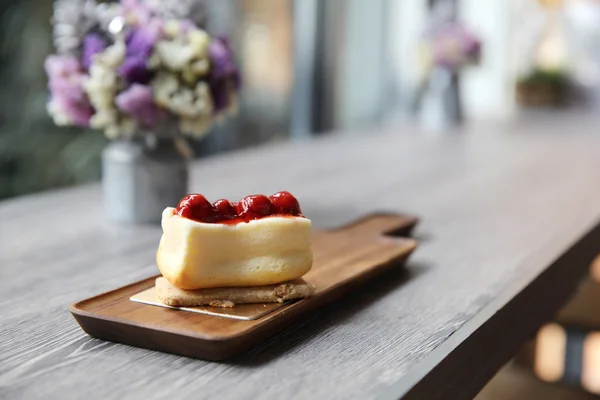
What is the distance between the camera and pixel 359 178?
1823 mm

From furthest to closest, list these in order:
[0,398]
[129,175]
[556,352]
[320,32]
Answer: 1. [320,32]
2. [556,352]
3. [129,175]
4. [0,398]

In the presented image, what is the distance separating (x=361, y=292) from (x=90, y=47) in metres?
0.54

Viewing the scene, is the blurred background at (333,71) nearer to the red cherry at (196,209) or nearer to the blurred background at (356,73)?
the blurred background at (356,73)

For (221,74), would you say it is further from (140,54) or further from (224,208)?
(224,208)

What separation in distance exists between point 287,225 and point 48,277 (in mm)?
368

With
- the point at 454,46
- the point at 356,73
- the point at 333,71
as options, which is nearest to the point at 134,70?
the point at 454,46

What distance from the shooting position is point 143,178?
1201 mm

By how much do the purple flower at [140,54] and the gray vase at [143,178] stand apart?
0.13 m

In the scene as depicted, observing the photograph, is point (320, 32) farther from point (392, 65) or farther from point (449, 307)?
point (449, 307)

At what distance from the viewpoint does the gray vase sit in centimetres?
120

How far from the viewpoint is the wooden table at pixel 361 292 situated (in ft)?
2.09

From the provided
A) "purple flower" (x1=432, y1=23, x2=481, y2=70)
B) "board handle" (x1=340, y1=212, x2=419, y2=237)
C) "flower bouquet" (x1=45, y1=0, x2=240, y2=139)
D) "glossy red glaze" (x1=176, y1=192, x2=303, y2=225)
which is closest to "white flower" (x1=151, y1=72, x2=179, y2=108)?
"flower bouquet" (x1=45, y1=0, x2=240, y2=139)

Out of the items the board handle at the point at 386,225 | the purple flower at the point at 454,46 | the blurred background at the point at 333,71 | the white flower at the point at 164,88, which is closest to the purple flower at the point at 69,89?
the white flower at the point at 164,88

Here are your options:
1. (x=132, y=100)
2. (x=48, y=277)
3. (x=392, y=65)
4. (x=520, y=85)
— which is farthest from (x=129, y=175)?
(x=520, y=85)
